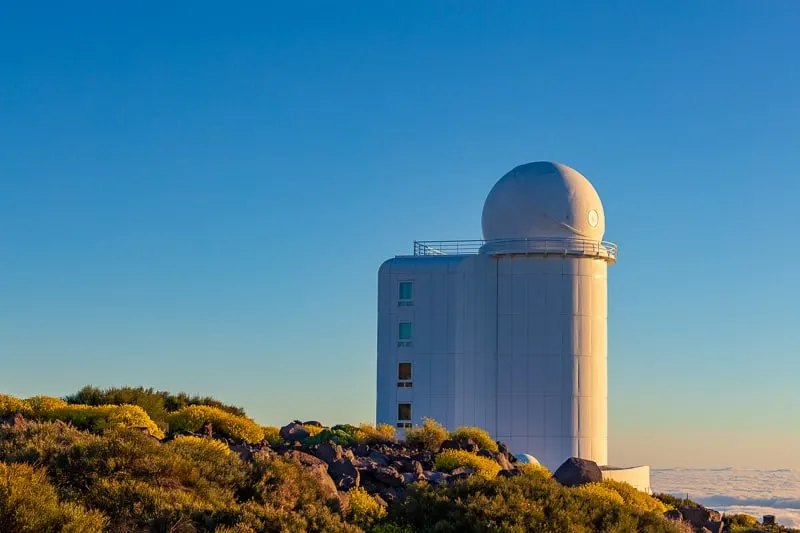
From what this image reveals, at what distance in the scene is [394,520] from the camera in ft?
49.4

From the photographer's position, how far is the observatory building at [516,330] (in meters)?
38.2

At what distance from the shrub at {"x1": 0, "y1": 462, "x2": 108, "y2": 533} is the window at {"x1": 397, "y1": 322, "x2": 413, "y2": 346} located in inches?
1069

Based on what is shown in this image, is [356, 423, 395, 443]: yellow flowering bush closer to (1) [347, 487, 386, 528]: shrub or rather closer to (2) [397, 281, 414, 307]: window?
(1) [347, 487, 386, 528]: shrub

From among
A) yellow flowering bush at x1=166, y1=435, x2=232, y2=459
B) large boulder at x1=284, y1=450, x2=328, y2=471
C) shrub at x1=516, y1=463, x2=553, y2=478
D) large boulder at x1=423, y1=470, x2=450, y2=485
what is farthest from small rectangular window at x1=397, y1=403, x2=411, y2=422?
large boulder at x1=284, y1=450, x2=328, y2=471

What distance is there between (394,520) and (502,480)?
1.83 metres

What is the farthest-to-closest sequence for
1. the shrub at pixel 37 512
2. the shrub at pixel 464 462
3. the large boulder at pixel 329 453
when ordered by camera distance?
the shrub at pixel 464 462 < the large boulder at pixel 329 453 < the shrub at pixel 37 512

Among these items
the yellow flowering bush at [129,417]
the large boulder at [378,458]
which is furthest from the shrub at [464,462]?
the yellow flowering bush at [129,417]

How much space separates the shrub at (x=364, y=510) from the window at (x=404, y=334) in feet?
77.6

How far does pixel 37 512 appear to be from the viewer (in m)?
11.9

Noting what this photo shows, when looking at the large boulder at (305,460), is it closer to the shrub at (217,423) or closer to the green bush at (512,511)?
the green bush at (512,511)

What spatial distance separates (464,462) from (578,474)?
7.14ft

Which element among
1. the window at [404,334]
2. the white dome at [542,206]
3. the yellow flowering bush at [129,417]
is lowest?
the yellow flowering bush at [129,417]

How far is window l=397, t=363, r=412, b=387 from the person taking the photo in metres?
39.3

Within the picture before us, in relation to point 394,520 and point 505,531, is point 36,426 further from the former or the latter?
point 505,531
